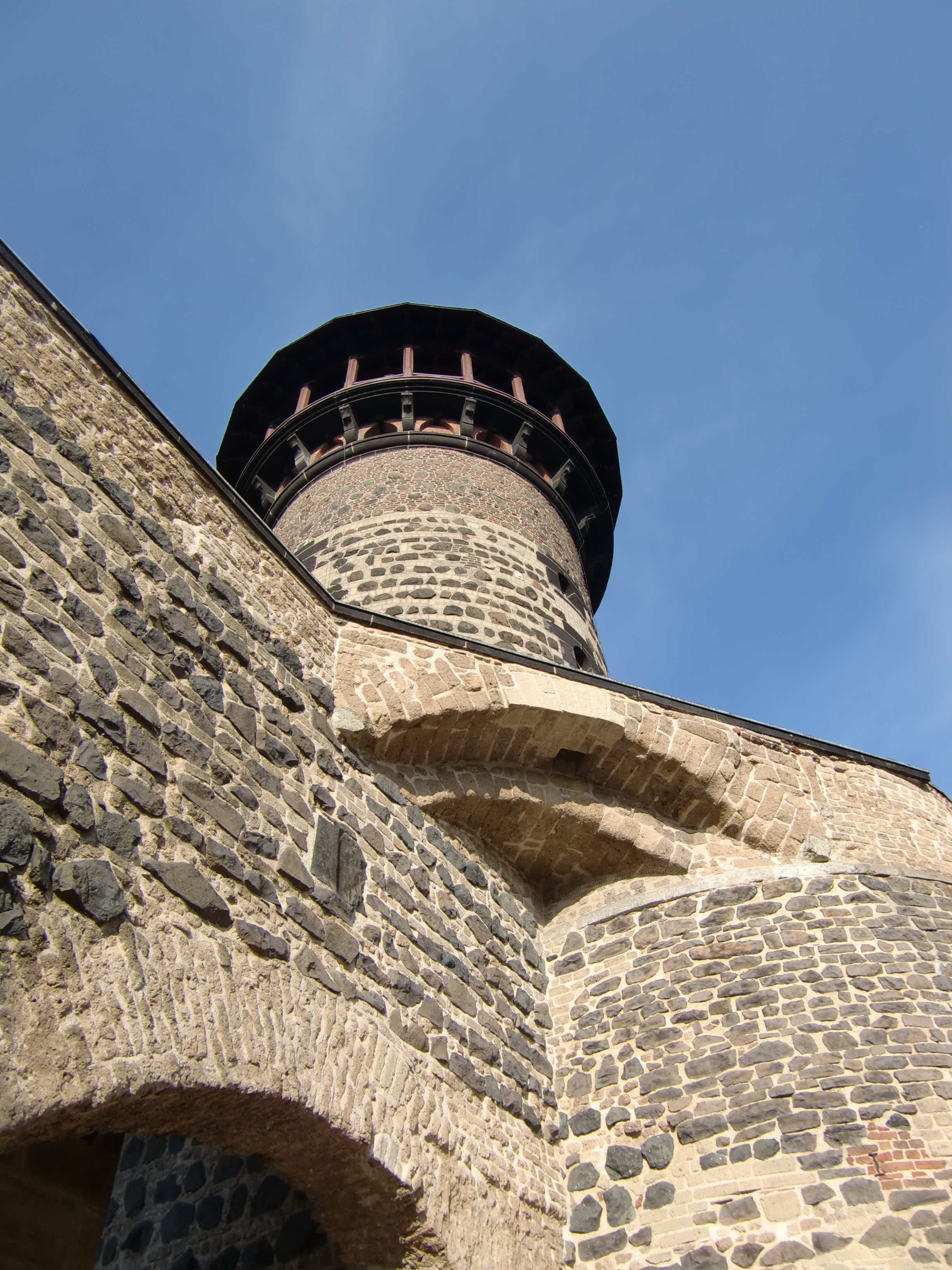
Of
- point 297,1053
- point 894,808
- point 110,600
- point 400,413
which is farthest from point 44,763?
point 400,413

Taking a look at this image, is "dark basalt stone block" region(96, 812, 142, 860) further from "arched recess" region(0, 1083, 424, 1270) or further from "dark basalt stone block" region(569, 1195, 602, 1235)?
"dark basalt stone block" region(569, 1195, 602, 1235)

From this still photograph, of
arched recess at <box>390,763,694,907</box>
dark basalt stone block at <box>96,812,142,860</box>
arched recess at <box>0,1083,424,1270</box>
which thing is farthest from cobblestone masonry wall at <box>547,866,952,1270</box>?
dark basalt stone block at <box>96,812,142,860</box>

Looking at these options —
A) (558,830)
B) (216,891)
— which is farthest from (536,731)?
(216,891)

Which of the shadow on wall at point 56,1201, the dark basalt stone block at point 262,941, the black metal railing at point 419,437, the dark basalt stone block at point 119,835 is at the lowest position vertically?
the shadow on wall at point 56,1201

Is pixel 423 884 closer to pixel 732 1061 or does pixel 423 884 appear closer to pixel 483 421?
pixel 732 1061

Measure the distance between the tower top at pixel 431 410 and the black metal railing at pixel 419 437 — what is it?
13mm

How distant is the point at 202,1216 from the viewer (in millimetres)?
4703

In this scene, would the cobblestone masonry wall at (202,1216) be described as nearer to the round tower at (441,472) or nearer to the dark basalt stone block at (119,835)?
the dark basalt stone block at (119,835)

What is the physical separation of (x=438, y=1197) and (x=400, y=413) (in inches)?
317

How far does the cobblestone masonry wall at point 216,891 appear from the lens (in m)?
2.64

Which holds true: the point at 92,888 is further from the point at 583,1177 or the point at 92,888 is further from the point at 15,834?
the point at 583,1177

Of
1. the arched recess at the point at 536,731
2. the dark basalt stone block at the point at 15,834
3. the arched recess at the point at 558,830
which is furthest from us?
the arched recess at the point at 558,830

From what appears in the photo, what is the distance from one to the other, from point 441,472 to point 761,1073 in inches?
250

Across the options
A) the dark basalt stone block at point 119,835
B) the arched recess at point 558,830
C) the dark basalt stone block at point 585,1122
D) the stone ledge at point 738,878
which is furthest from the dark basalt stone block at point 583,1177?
the dark basalt stone block at point 119,835
